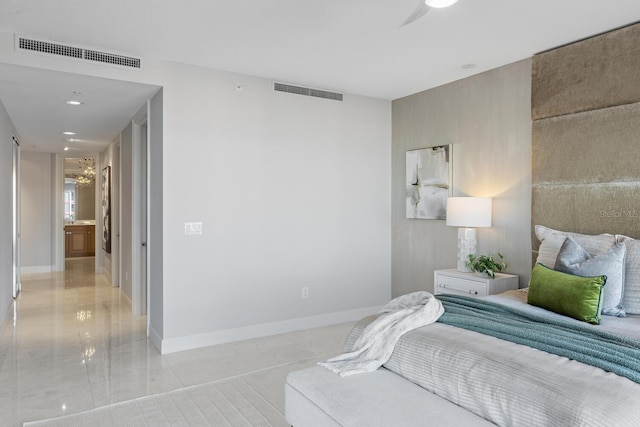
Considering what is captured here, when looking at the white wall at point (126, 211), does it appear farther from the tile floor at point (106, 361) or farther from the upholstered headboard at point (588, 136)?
the upholstered headboard at point (588, 136)

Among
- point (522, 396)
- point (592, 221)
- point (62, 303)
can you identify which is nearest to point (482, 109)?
point (592, 221)

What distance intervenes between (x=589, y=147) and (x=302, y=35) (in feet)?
7.76

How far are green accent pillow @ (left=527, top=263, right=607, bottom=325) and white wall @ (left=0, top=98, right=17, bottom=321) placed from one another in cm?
513

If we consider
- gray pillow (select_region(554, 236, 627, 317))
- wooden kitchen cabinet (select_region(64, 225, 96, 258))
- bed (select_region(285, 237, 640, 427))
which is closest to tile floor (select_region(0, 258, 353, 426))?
bed (select_region(285, 237, 640, 427))

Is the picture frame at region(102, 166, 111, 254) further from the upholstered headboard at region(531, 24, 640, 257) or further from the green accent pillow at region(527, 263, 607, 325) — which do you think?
the green accent pillow at region(527, 263, 607, 325)

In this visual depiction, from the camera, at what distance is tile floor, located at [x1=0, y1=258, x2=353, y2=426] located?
306cm

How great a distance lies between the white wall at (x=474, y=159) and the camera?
3.97 meters

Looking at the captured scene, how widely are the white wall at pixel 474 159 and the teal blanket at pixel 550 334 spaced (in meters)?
1.52

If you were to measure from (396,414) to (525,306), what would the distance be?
55.3 inches

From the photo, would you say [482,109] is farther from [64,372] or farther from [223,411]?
[64,372]

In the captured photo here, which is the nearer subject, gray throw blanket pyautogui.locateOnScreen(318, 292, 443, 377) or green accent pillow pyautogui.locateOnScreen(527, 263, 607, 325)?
gray throw blanket pyautogui.locateOnScreen(318, 292, 443, 377)

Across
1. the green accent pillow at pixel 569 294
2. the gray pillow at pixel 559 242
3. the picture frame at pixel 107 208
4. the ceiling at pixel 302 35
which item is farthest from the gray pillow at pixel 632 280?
the picture frame at pixel 107 208

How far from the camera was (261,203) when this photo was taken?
14.7ft

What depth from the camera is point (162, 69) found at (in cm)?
391
